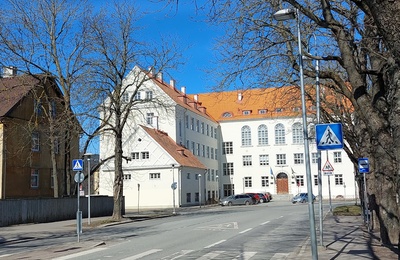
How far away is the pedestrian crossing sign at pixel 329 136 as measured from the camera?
1040cm

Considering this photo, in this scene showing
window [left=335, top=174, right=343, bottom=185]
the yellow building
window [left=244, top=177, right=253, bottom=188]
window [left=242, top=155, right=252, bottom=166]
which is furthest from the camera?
window [left=242, top=155, right=252, bottom=166]

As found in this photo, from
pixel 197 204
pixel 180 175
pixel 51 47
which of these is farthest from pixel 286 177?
pixel 51 47

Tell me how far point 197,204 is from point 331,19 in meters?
51.0

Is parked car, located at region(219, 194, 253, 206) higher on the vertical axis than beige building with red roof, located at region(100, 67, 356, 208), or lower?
lower

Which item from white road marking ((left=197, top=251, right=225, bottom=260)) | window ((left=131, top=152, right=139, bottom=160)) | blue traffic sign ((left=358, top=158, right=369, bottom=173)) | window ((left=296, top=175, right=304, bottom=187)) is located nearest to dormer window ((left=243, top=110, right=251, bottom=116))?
window ((left=296, top=175, right=304, bottom=187))

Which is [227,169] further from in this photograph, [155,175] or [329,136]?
[329,136]

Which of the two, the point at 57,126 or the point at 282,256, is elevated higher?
the point at 57,126

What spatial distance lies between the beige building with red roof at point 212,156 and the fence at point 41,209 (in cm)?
1856

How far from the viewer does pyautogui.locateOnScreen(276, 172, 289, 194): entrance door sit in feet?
253

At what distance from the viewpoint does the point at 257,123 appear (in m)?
80.4

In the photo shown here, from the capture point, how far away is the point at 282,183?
7750 centimetres

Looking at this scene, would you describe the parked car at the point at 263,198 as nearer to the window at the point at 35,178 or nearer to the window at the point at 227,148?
the window at the point at 227,148

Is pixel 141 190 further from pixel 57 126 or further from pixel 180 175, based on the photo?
pixel 57 126

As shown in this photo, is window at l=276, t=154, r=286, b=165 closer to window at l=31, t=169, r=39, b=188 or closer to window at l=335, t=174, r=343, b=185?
window at l=335, t=174, r=343, b=185
